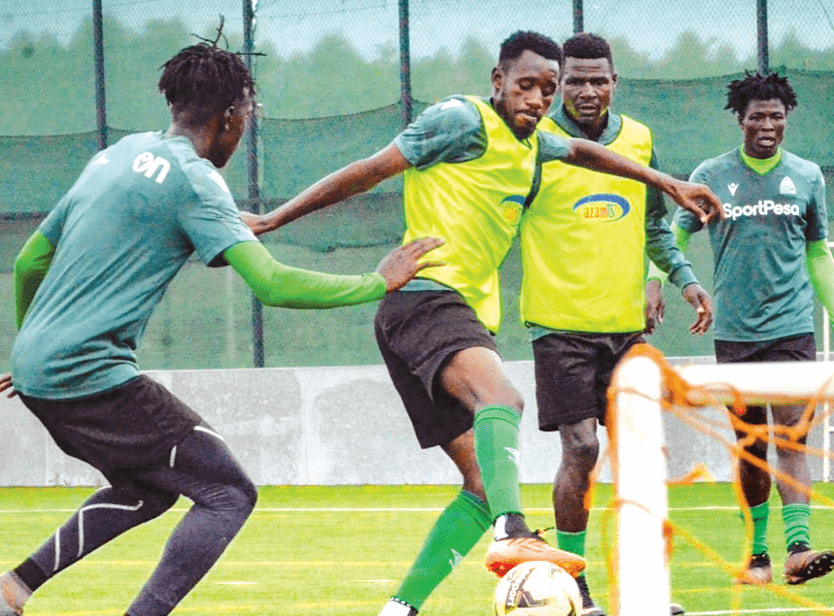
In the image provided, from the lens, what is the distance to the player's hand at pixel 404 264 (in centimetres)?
437

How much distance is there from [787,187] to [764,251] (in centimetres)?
31

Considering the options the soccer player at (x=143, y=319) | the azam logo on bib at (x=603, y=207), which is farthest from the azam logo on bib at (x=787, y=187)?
the soccer player at (x=143, y=319)

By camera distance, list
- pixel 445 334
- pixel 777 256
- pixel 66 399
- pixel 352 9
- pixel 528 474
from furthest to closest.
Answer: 1. pixel 352 9
2. pixel 528 474
3. pixel 777 256
4. pixel 445 334
5. pixel 66 399

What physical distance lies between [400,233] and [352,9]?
6.74 ft

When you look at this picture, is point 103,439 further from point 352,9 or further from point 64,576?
point 352,9

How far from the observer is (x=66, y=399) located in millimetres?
4199

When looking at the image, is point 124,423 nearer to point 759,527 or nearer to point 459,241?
point 459,241

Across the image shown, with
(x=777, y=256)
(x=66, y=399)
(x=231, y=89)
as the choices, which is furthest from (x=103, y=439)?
(x=777, y=256)

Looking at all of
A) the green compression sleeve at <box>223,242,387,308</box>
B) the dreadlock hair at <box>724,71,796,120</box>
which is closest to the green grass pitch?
the green compression sleeve at <box>223,242,387,308</box>

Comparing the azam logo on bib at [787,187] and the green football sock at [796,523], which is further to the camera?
the azam logo on bib at [787,187]

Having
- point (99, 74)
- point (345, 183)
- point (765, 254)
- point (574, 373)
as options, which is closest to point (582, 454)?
point (574, 373)

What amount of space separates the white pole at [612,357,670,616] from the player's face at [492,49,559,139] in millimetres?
2647

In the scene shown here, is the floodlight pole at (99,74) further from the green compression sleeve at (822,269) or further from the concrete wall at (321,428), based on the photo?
the green compression sleeve at (822,269)

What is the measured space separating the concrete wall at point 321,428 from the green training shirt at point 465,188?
6.98 meters
